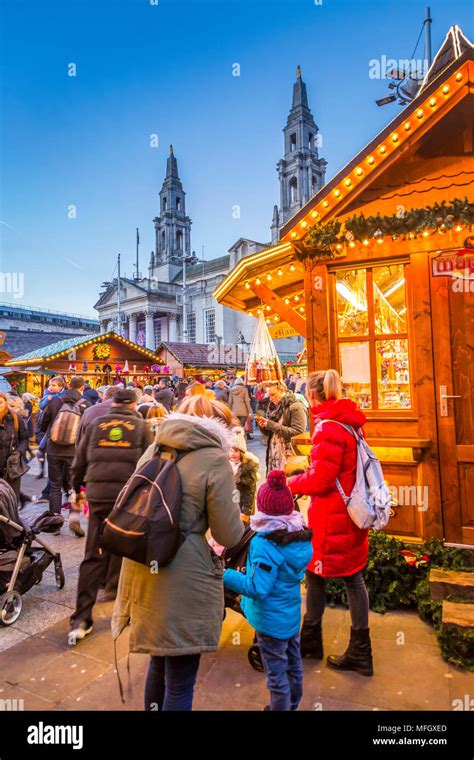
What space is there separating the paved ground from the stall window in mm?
2140

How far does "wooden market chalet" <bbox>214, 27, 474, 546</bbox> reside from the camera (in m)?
4.30

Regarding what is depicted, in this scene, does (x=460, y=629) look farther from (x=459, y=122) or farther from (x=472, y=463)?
(x=459, y=122)

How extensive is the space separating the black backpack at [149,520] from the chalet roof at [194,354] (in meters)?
23.0

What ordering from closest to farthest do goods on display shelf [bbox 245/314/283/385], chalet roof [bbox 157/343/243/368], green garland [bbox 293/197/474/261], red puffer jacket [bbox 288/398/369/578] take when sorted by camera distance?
red puffer jacket [bbox 288/398/369/578] < green garland [bbox 293/197/474/261] < goods on display shelf [bbox 245/314/283/385] < chalet roof [bbox 157/343/243/368]

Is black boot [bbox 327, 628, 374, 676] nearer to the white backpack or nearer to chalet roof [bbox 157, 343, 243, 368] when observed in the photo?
the white backpack

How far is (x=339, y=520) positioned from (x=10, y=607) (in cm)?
307

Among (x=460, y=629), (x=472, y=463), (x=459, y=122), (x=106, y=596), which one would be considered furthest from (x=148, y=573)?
(x=459, y=122)

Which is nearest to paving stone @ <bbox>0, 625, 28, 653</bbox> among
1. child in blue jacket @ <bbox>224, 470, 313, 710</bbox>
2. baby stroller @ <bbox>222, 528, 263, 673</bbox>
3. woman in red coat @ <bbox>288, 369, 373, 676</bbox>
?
baby stroller @ <bbox>222, 528, 263, 673</bbox>

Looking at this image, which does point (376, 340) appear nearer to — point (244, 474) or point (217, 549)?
point (244, 474)

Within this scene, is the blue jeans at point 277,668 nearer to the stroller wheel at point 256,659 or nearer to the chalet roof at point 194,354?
the stroller wheel at point 256,659

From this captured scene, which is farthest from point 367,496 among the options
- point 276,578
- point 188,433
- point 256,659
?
point 188,433

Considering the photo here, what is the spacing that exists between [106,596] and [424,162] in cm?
554

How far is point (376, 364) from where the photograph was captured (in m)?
4.80

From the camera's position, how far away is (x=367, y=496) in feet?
10.0
